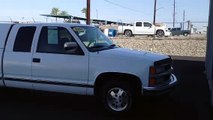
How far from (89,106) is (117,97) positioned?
44.1 inches

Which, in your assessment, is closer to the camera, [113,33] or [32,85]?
[32,85]

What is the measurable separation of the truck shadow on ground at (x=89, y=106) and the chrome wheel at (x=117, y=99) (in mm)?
188

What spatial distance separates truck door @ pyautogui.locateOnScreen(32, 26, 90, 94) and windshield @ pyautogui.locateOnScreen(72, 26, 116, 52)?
19 cm

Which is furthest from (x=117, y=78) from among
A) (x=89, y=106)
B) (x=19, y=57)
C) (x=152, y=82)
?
(x=19, y=57)

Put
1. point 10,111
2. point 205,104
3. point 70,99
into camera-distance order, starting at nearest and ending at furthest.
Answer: point 10,111, point 205,104, point 70,99

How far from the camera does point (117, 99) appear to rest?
7223 mm

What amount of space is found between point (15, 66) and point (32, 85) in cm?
57

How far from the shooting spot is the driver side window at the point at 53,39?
769 cm

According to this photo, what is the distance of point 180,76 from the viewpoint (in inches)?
488

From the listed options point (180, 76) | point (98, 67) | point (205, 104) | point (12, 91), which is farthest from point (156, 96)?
point (180, 76)

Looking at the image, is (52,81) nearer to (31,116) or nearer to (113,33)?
(31,116)

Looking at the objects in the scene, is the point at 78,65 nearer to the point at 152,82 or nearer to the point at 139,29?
the point at 152,82

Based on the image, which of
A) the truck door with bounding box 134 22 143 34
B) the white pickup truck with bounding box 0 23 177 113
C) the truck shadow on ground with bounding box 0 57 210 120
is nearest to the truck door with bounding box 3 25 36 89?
the white pickup truck with bounding box 0 23 177 113

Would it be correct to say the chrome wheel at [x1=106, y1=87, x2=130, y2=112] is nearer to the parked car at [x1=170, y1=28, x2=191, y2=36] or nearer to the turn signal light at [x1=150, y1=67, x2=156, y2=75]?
the turn signal light at [x1=150, y1=67, x2=156, y2=75]
